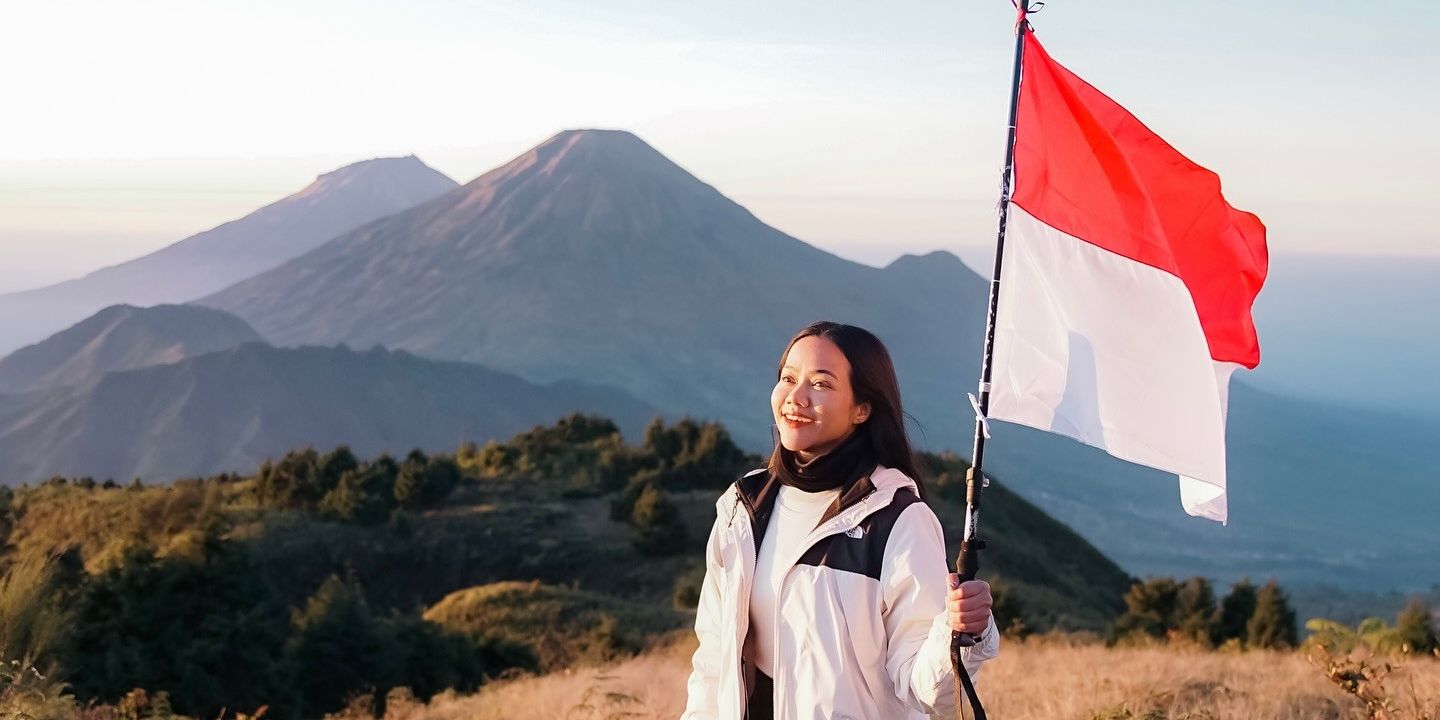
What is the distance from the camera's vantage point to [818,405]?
3.88 meters

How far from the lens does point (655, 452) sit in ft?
123

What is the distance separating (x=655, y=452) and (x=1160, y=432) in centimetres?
3337

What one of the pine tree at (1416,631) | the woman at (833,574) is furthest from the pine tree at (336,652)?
the woman at (833,574)

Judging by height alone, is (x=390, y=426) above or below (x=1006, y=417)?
below

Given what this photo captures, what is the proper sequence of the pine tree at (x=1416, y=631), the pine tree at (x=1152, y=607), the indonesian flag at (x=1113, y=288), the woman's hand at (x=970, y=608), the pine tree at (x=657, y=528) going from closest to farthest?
the woman's hand at (x=970, y=608) < the indonesian flag at (x=1113, y=288) < the pine tree at (x=1416, y=631) < the pine tree at (x=1152, y=607) < the pine tree at (x=657, y=528)

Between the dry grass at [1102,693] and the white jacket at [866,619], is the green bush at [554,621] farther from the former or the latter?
the white jacket at [866,619]

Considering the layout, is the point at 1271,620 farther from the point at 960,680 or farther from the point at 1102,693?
the point at 960,680

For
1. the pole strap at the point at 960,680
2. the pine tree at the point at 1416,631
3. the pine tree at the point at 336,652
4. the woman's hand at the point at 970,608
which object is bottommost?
the pine tree at the point at 336,652

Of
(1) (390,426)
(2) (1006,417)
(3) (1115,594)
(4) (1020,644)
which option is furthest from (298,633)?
(1) (390,426)

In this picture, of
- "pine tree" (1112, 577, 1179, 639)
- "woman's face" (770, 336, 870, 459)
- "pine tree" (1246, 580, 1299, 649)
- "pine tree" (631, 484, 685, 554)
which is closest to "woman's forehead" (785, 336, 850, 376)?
"woman's face" (770, 336, 870, 459)

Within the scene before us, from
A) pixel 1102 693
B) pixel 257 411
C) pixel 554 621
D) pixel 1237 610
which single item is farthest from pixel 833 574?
pixel 257 411

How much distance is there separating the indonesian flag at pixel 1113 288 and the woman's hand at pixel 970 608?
0.92 metres

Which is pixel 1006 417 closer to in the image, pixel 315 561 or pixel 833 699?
pixel 833 699

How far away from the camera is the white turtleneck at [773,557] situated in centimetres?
379
